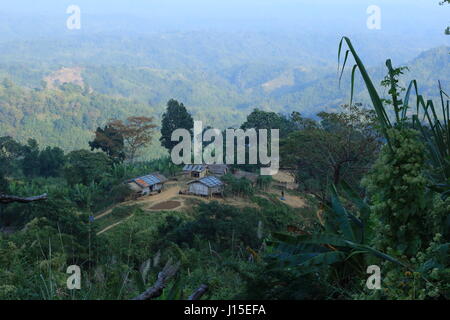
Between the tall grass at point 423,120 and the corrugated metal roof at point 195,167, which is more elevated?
the tall grass at point 423,120

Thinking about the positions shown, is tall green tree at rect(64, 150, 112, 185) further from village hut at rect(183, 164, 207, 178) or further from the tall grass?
the tall grass

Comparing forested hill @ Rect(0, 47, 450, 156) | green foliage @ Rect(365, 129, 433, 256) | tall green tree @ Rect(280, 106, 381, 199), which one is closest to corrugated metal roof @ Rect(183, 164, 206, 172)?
tall green tree @ Rect(280, 106, 381, 199)

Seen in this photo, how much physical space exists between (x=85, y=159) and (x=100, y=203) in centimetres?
361

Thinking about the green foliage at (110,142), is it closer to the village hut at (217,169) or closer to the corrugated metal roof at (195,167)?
the corrugated metal roof at (195,167)

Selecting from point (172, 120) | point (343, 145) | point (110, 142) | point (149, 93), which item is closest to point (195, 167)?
point (172, 120)

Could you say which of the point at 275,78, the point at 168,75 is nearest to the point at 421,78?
the point at 275,78

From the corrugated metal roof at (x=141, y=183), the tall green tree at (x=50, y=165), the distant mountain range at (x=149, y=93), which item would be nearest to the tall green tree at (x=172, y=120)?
the tall green tree at (x=50, y=165)

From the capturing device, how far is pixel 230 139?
3062 cm

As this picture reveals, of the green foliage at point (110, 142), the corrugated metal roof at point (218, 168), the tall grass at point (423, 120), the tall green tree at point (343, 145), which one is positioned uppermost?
the tall grass at point (423, 120)

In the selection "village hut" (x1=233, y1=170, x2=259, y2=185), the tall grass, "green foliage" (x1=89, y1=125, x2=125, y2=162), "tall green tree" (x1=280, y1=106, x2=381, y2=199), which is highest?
the tall grass

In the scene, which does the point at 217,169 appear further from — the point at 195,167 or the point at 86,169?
the point at 86,169

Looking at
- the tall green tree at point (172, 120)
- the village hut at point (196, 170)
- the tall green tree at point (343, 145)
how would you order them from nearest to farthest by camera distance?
the tall green tree at point (343, 145) → the village hut at point (196, 170) → the tall green tree at point (172, 120)
